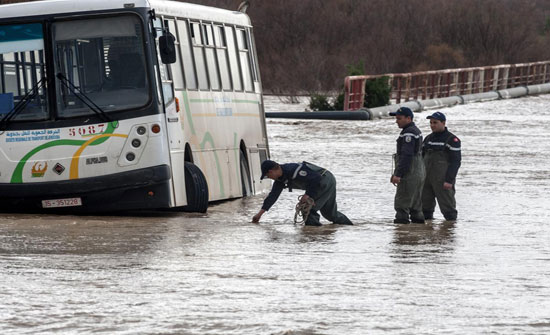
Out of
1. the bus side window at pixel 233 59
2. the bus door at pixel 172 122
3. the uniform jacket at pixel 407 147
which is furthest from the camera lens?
the bus side window at pixel 233 59

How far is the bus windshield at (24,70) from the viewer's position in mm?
Result: 14945

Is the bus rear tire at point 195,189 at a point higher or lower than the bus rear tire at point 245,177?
higher

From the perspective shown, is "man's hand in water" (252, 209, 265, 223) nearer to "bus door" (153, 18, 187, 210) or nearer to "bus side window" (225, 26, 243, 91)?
"bus door" (153, 18, 187, 210)

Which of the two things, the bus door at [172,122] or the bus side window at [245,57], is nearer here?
the bus door at [172,122]

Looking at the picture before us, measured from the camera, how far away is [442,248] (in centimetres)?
1266

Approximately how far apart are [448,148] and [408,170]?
0.83m

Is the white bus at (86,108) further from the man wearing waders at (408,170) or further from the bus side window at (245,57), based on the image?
the bus side window at (245,57)

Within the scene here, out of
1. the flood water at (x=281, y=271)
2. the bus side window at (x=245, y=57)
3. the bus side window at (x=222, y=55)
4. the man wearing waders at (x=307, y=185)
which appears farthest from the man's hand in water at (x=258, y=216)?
the bus side window at (x=245, y=57)

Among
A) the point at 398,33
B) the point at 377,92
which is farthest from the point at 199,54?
the point at 398,33

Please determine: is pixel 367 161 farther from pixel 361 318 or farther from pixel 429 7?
pixel 429 7

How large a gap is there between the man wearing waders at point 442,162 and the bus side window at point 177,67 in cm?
299

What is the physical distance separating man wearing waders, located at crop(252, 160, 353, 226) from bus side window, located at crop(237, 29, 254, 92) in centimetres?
519

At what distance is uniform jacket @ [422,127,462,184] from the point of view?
15.4 metres

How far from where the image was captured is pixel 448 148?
1545cm
